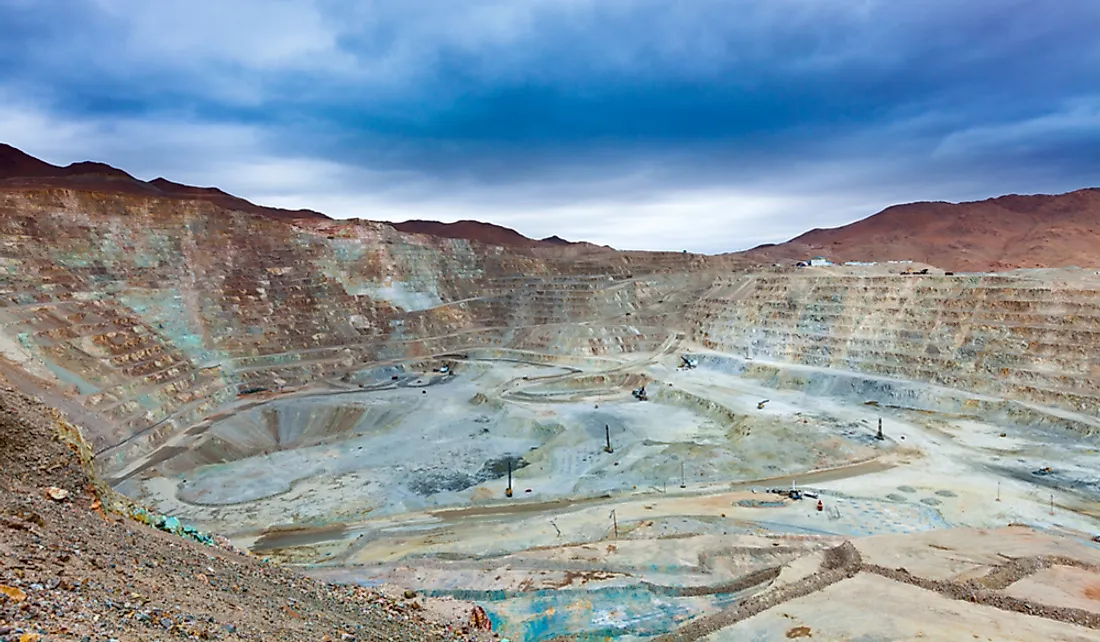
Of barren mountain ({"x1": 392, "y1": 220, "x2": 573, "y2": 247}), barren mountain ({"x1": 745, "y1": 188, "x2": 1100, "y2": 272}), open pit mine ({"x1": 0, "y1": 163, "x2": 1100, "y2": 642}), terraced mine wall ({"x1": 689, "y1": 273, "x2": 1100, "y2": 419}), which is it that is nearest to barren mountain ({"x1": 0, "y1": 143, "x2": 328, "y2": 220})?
open pit mine ({"x1": 0, "y1": 163, "x2": 1100, "y2": 642})

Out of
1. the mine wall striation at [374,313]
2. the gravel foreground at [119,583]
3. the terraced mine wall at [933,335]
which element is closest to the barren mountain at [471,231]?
the mine wall striation at [374,313]

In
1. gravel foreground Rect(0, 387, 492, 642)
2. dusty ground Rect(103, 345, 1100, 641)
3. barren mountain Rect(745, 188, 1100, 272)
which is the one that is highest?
barren mountain Rect(745, 188, 1100, 272)

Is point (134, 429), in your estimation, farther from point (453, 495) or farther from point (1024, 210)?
point (1024, 210)

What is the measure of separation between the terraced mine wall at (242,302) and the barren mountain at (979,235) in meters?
43.7

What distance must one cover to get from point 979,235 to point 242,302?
119 metres

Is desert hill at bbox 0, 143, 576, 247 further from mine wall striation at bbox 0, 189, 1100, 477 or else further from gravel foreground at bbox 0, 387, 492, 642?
gravel foreground at bbox 0, 387, 492, 642

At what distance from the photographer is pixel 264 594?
977 centimetres

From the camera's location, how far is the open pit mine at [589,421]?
14562mm

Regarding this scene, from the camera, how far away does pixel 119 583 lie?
23.9 feet

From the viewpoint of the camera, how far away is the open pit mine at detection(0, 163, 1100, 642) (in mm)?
14562

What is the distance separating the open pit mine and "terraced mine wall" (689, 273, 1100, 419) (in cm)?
22

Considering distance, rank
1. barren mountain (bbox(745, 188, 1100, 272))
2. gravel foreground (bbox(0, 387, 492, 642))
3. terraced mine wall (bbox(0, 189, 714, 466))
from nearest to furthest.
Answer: gravel foreground (bbox(0, 387, 492, 642)) < terraced mine wall (bbox(0, 189, 714, 466)) < barren mountain (bbox(745, 188, 1100, 272))

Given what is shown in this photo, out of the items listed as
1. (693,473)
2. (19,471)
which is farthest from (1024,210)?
(19,471)

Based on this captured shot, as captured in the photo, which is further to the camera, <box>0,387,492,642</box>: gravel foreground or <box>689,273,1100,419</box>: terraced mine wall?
<box>689,273,1100,419</box>: terraced mine wall
